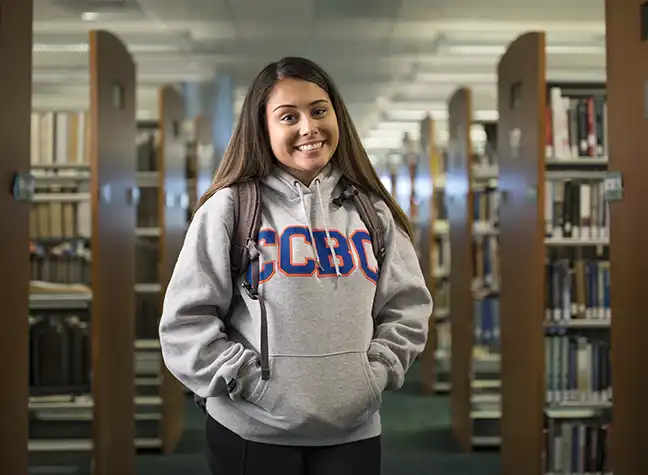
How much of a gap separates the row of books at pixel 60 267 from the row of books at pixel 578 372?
2.47 m

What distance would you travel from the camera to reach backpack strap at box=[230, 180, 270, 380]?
1.38 meters

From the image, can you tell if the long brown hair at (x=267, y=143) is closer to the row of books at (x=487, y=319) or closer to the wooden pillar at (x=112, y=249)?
the wooden pillar at (x=112, y=249)

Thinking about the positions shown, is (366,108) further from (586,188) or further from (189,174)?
(586,188)

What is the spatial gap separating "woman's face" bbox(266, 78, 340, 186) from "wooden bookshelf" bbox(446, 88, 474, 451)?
2.93m

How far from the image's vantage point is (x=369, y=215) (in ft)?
4.96

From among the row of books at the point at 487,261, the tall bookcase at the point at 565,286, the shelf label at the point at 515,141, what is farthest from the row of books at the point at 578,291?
the row of books at the point at 487,261

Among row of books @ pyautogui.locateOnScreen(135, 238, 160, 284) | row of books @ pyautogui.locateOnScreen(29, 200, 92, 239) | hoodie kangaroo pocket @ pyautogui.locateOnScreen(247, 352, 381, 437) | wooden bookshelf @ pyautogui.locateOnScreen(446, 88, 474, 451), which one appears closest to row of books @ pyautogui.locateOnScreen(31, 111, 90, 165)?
row of books @ pyautogui.locateOnScreen(29, 200, 92, 239)

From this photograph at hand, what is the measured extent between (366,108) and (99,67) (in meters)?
8.83

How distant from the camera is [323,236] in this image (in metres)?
1.45

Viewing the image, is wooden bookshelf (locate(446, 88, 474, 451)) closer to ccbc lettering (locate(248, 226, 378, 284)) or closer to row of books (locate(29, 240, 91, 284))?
row of books (locate(29, 240, 91, 284))
